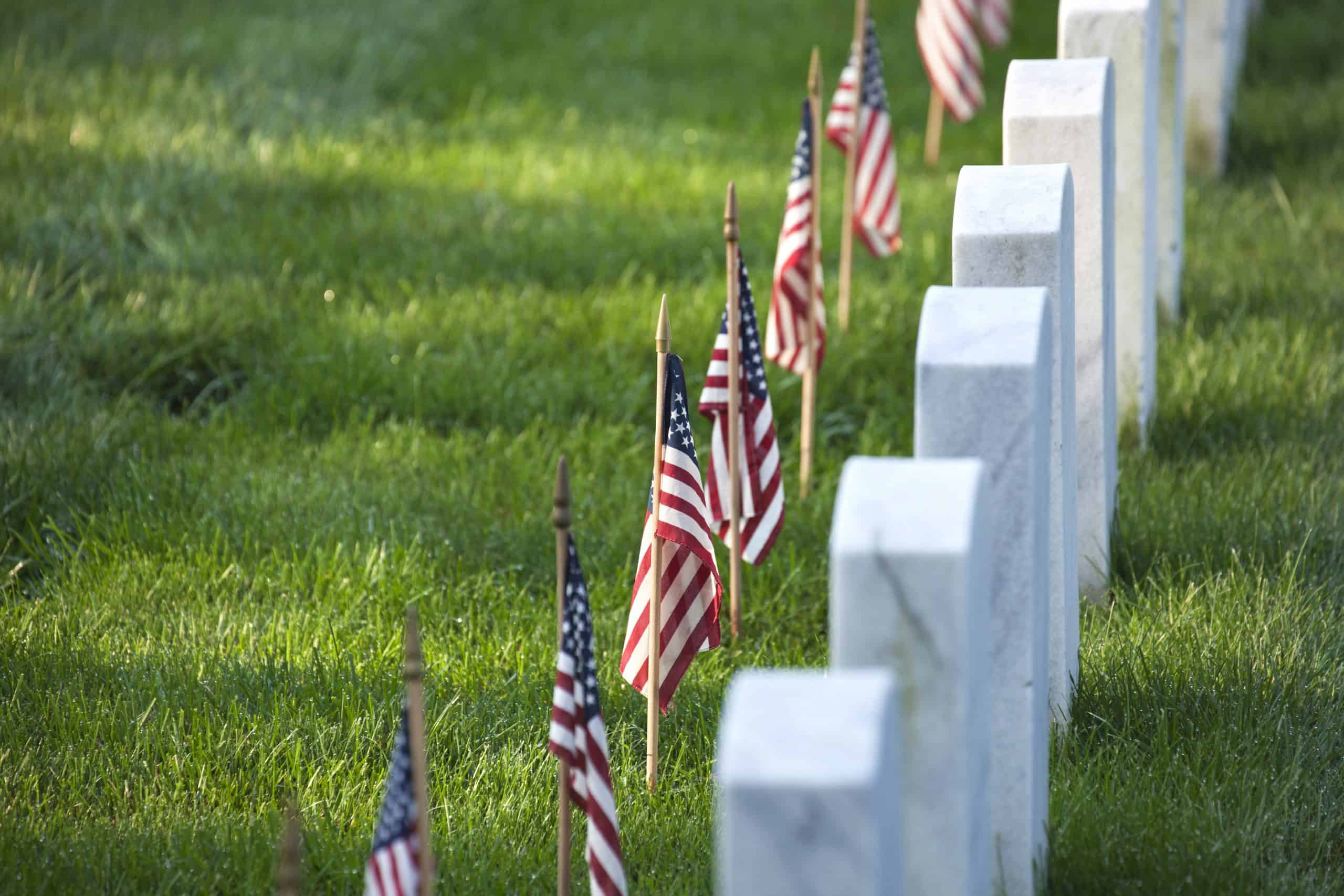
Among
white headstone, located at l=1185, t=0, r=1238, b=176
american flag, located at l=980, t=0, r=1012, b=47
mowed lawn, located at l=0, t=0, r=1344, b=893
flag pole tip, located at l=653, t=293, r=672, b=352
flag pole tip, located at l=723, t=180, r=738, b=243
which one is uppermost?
american flag, located at l=980, t=0, r=1012, b=47

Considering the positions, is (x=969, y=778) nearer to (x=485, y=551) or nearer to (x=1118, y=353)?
(x=485, y=551)

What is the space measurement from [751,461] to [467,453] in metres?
1.30

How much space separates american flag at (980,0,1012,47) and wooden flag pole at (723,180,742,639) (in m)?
5.82

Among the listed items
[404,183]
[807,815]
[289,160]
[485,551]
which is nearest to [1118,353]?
[485,551]

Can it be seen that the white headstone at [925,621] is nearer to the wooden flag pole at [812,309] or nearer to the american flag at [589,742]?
the american flag at [589,742]

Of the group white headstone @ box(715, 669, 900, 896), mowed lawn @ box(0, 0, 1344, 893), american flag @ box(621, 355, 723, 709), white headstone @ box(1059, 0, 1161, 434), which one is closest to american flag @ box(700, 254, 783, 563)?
mowed lawn @ box(0, 0, 1344, 893)

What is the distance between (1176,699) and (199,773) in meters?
1.99

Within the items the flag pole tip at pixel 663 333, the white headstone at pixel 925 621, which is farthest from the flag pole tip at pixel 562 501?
the flag pole tip at pixel 663 333

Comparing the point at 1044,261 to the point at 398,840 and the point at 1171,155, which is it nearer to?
the point at 398,840

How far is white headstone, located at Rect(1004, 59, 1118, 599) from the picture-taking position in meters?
3.71

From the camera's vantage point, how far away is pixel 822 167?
7887 millimetres

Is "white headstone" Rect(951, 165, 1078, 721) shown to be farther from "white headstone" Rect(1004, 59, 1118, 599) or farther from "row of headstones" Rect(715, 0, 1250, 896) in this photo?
"white headstone" Rect(1004, 59, 1118, 599)

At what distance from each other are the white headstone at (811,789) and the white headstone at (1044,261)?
4.12ft

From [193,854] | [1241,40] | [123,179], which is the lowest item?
[193,854]
